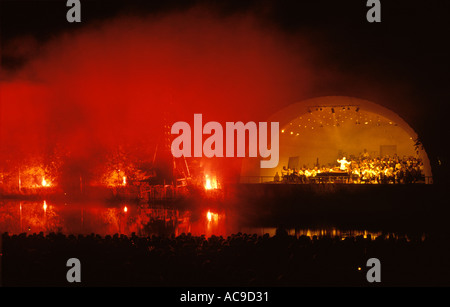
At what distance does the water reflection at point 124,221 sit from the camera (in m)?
11.8

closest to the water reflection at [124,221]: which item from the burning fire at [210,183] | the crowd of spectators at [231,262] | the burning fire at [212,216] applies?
the burning fire at [212,216]

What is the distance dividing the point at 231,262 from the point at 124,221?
7446mm

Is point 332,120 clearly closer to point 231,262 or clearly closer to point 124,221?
point 124,221

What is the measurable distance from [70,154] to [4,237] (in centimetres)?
1280

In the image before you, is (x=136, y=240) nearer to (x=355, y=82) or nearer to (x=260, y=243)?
(x=260, y=243)

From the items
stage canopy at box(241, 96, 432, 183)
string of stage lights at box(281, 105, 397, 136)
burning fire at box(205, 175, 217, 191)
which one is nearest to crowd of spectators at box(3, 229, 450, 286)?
burning fire at box(205, 175, 217, 191)

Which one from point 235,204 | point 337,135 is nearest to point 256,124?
point 235,204

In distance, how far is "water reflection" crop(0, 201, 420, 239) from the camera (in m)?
11.8

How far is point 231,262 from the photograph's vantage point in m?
6.77

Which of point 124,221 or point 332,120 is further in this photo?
point 332,120

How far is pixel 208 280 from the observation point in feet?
20.8

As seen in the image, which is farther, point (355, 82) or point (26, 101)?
point (26, 101)

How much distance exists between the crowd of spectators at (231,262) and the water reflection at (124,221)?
3725 millimetres

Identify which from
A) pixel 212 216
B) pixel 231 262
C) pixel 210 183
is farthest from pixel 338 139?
pixel 231 262
